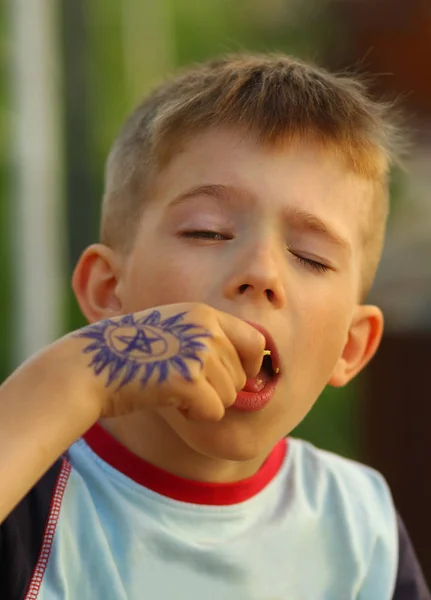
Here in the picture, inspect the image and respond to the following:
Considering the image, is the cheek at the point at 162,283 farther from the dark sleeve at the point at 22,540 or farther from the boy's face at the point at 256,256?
the dark sleeve at the point at 22,540

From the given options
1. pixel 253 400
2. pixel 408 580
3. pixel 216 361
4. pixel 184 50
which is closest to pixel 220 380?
pixel 216 361


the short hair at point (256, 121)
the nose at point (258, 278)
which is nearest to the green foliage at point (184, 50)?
the short hair at point (256, 121)

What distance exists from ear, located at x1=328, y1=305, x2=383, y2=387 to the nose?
30cm

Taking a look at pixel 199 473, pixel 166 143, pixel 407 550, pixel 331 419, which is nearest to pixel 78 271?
pixel 166 143

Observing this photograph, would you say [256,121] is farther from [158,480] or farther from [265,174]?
[158,480]

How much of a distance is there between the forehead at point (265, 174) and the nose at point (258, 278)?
74 millimetres

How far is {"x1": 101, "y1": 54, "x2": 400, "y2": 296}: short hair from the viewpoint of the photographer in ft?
4.35

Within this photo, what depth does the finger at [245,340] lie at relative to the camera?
3.57 ft

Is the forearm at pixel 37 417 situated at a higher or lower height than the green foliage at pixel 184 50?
lower

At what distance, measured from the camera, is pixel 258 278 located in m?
1.17


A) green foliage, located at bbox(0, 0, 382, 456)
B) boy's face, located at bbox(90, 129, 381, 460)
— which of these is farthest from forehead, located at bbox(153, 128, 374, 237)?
green foliage, located at bbox(0, 0, 382, 456)

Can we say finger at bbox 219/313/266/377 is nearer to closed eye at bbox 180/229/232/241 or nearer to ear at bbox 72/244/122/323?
closed eye at bbox 180/229/232/241

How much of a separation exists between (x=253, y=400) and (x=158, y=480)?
0.22 meters

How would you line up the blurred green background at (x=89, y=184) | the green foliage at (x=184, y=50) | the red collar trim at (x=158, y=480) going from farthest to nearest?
the green foliage at (x=184, y=50)
the blurred green background at (x=89, y=184)
the red collar trim at (x=158, y=480)
